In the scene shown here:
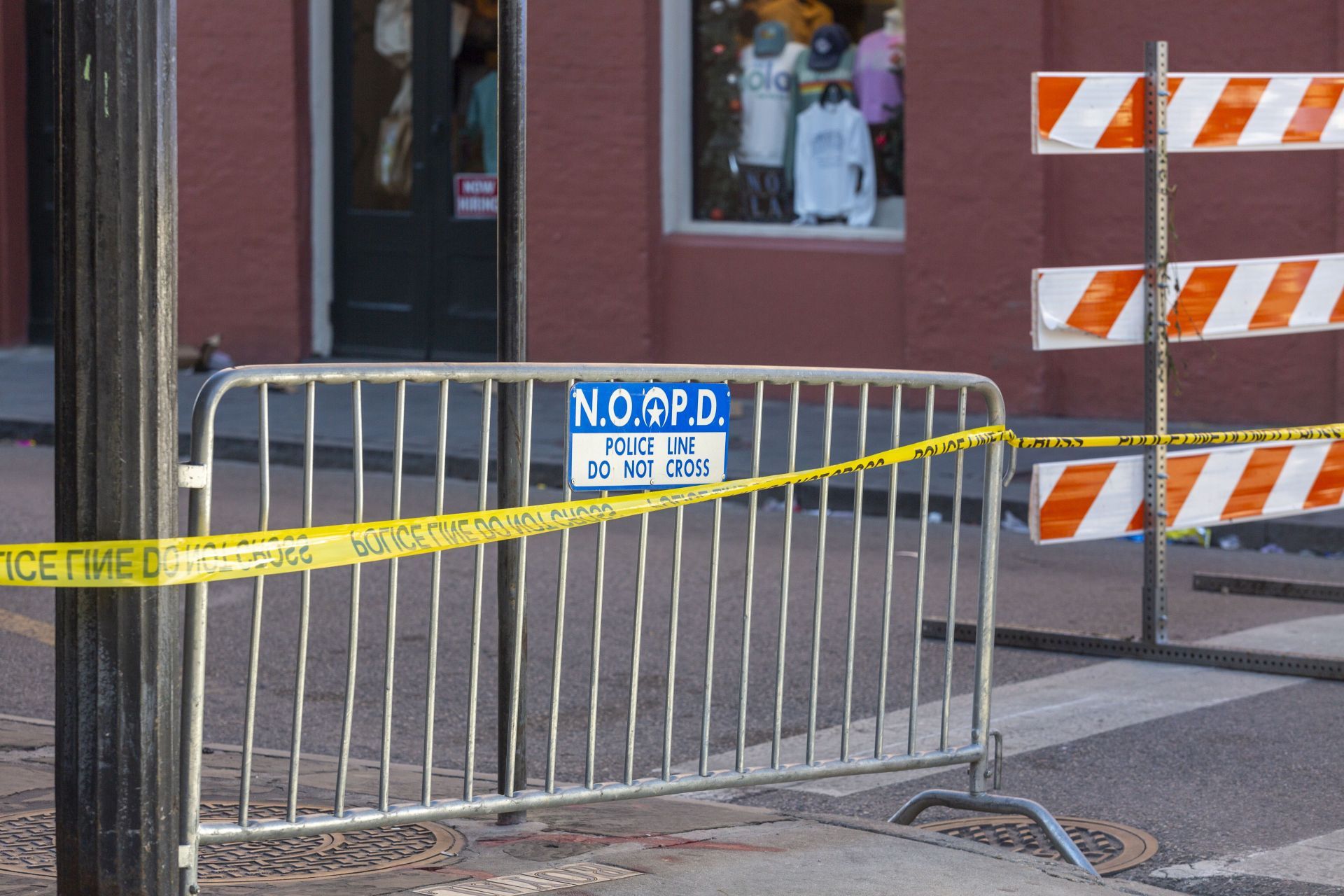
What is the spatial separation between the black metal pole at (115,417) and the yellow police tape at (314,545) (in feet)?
0.14

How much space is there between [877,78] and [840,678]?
7720 mm

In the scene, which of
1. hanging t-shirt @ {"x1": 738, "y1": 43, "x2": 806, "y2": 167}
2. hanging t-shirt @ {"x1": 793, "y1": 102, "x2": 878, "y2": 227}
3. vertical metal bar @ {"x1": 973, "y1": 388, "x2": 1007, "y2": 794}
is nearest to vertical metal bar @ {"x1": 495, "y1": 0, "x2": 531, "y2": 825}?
vertical metal bar @ {"x1": 973, "y1": 388, "x2": 1007, "y2": 794}

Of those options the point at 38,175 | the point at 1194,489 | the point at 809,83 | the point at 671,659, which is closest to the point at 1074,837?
the point at 671,659

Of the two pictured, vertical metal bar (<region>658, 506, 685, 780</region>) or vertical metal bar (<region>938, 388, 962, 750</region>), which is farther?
vertical metal bar (<region>938, 388, 962, 750</region>)

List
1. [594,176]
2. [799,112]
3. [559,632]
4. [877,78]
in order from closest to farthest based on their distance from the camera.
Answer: [559,632] < [877,78] < [799,112] < [594,176]

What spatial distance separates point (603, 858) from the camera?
15.0 ft

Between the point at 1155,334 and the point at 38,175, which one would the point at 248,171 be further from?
the point at 1155,334

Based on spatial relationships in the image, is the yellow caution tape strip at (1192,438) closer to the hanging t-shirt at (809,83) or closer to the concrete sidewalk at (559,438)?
the concrete sidewalk at (559,438)

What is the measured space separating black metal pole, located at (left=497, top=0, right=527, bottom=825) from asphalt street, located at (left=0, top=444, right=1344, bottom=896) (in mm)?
321

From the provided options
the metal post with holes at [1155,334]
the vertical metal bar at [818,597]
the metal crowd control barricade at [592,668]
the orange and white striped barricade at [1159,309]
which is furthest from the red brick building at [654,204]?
the vertical metal bar at [818,597]

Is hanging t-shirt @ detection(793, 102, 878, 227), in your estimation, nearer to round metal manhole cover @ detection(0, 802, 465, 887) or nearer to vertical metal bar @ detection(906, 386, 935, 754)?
vertical metal bar @ detection(906, 386, 935, 754)

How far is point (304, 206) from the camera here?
1638cm

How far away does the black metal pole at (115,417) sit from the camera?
11.8 ft

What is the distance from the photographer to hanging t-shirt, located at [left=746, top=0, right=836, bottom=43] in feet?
47.5
